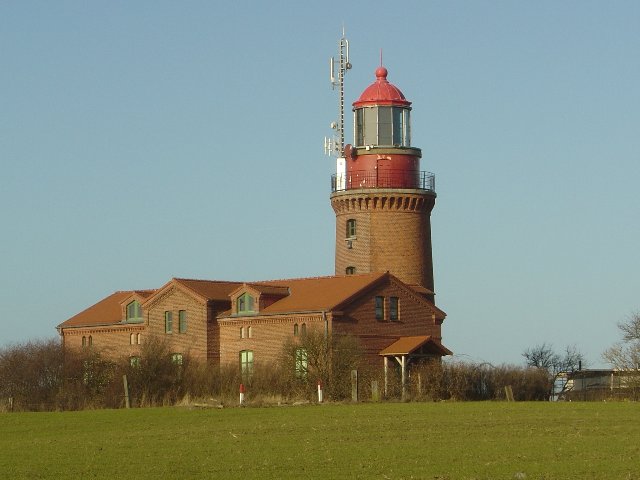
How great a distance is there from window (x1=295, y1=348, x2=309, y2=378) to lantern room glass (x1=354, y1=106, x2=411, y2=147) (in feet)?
42.1

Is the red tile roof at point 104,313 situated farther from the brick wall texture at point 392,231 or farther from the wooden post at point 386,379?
the wooden post at point 386,379

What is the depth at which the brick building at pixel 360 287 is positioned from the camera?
6056cm

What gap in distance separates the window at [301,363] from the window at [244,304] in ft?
23.8

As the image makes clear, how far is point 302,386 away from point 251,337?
8600mm

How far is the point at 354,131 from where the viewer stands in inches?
2542

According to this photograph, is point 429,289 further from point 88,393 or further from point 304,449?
point 304,449

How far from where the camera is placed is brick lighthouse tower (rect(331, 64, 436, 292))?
2504 inches

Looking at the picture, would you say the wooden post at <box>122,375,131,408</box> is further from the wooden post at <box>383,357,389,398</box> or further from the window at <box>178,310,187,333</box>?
the window at <box>178,310,187,333</box>

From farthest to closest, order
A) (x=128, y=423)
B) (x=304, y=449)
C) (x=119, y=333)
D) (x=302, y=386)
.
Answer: (x=119, y=333), (x=302, y=386), (x=128, y=423), (x=304, y=449)

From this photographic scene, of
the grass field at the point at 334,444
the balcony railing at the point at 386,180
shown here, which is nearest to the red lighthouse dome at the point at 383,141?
the balcony railing at the point at 386,180

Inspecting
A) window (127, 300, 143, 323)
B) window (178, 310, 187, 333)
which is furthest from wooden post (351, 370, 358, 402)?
window (127, 300, 143, 323)

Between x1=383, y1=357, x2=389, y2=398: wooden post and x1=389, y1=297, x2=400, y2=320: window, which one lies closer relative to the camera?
x1=383, y1=357, x2=389, y2=398: wooden post

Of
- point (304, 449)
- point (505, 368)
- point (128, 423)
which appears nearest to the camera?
point (304, 449)

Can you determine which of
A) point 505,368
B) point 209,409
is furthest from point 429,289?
point 209,409
